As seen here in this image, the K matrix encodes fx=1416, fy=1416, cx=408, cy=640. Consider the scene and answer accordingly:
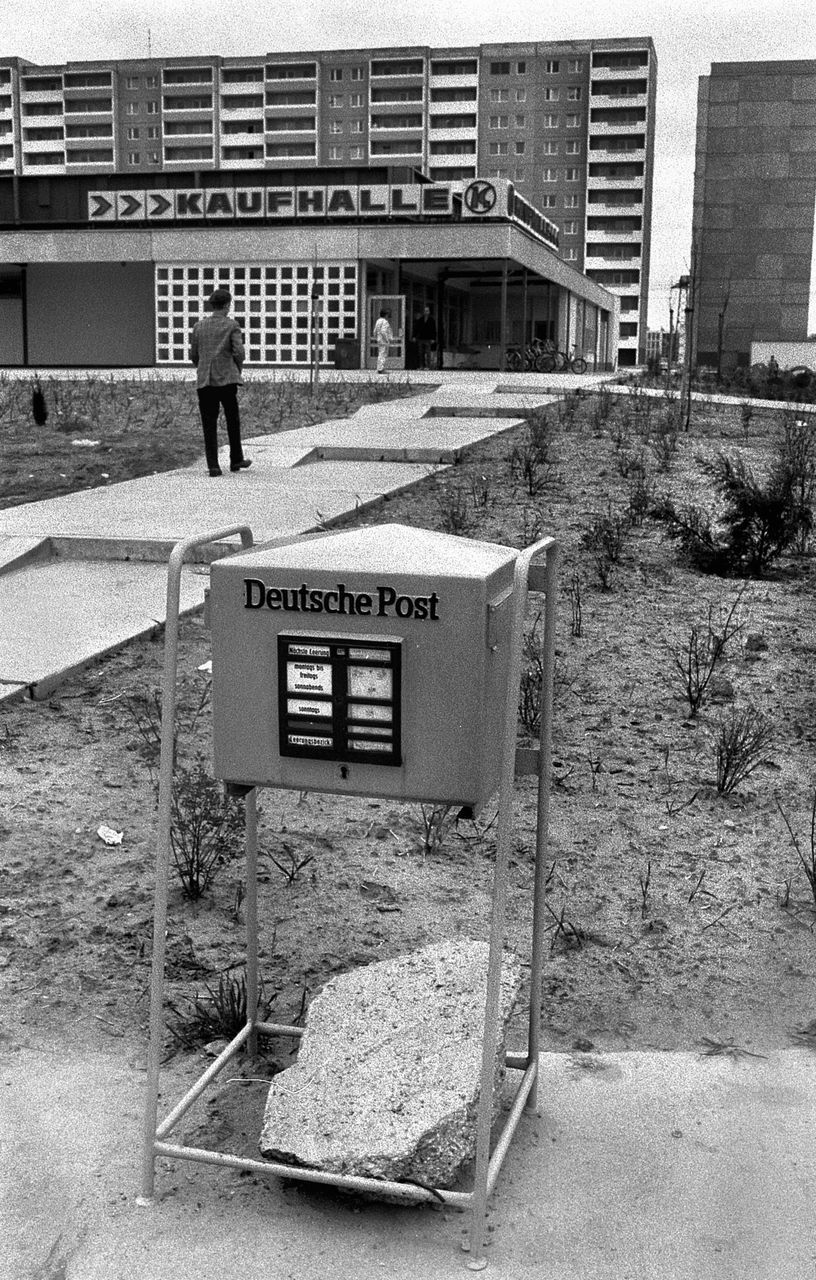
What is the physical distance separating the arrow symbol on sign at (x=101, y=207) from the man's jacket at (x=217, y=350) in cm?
3291

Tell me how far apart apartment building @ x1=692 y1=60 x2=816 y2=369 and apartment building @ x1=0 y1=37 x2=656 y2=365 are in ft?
27.9

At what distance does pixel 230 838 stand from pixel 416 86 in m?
113

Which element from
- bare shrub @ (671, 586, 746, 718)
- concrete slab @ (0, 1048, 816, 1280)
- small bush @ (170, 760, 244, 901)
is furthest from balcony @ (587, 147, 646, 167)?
concrete slab @ (0, 1048, 816, 1280)

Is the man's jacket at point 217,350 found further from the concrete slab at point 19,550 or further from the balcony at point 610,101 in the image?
the balcony at point 610,101

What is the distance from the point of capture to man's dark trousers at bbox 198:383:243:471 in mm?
11641

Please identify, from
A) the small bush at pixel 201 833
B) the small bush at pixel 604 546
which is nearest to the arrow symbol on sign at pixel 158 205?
the small bush at pixel 604 546

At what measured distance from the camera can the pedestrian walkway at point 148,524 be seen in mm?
6312

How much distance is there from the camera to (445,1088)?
2.70m

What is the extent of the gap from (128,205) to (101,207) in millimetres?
1063

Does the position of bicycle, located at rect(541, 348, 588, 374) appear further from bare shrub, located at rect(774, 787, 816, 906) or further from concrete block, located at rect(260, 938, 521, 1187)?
concrete block, located at rect(260, 938, 521, 1187)

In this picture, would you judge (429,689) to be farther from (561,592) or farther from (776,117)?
(776,117)

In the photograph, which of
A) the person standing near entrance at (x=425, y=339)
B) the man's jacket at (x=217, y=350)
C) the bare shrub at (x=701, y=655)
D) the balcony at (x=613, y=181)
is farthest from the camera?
the balcony at (x=613, y=181)

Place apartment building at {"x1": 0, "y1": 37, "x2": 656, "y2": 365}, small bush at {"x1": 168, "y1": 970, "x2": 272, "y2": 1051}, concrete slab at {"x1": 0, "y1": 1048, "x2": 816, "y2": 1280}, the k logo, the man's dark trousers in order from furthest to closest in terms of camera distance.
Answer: apartment building at {"x1": 0, "y1": 37, "x2": 656, "y2": 365}
the k logo
the man's dark trousers
small bush at {"x1": 168, "y1": 970, "x2": 272, "y2": 1051}
concrete slab at {"x1": 0, "y1": 1048, "x2": 816, "y2": 1280}

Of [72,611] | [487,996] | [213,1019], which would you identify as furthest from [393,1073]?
[72,611]
